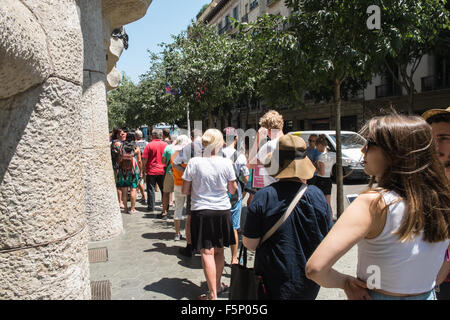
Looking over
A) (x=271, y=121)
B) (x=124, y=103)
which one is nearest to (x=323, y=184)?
(x=271, y=121)

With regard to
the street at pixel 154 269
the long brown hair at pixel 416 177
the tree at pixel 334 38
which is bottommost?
the street at pixel 154 269

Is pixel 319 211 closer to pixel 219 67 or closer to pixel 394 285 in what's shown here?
pixel 394 285

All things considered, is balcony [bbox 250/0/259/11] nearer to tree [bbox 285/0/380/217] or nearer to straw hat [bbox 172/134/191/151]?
tree [bbox 285/0/380/217]

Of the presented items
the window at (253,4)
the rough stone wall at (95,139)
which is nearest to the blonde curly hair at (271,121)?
the rough stone wall at (95,139)

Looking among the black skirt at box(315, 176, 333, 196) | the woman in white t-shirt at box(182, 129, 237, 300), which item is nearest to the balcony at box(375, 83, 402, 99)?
the black skirt at box(315, 176, 333, 196)

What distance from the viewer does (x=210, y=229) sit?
3.45 metres

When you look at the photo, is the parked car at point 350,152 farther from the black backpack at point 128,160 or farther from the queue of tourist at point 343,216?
the queue of tourist at point 343,216

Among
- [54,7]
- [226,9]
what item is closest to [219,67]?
[54,7]

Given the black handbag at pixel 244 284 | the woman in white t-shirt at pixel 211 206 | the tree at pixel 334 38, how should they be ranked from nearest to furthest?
the black handbag at pixel 244 284 → the woman in white t-shirt at pixel 211 206 → the tree at pixel 334 38

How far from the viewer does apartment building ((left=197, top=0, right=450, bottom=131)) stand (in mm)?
20016

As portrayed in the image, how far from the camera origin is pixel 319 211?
7.39 ft

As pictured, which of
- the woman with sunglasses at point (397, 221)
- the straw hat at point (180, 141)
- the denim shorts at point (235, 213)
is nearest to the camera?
the woman with sunglasses at point (397, 221)

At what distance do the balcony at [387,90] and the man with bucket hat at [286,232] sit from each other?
23099 millimetres

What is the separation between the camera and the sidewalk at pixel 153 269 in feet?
11.9
